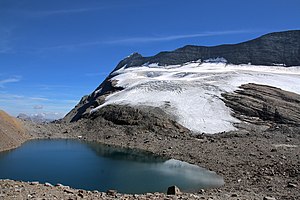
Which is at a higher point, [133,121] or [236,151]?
[133,121]

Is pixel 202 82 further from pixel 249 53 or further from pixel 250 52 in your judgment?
pixel 250 52

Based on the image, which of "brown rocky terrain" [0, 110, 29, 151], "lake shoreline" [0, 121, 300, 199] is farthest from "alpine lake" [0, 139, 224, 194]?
"lake shoreline" [0, 121, 300, 199]

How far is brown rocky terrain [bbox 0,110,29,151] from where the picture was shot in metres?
33.2

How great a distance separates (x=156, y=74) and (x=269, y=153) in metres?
48.9

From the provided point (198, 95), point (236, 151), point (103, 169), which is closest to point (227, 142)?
point (236, 151)

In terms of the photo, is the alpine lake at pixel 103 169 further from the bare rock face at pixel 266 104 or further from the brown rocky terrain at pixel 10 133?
the bare rock face at pixel 266 104

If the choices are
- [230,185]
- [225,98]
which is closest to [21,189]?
[230,185]

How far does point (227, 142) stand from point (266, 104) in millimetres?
→ 14915

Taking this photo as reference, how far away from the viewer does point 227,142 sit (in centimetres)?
3253

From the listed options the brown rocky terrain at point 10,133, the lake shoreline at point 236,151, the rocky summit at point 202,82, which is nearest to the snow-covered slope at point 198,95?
the rocky summit at point 202,82

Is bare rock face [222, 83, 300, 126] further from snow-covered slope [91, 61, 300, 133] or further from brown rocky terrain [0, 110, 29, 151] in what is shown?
brown rocky terrain [0, 110, 29, 151]

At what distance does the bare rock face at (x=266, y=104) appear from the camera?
4178 centimetres

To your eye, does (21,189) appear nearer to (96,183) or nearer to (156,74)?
(96,183)

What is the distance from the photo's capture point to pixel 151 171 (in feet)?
80.1
